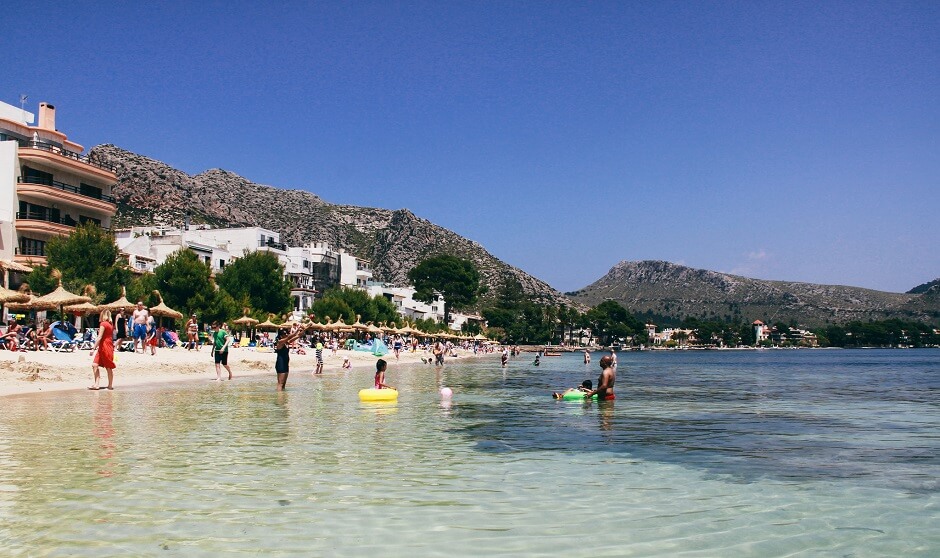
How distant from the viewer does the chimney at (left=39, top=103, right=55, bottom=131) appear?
212ft

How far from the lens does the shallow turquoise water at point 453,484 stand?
695 cm

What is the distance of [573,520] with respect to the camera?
7797 mm

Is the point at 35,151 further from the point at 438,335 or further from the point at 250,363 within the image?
the point at 438,335

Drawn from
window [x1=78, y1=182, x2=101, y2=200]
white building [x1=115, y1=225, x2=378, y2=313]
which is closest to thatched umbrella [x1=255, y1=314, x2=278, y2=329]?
white building [x1=115, y1=225, x2=378, y2=313]

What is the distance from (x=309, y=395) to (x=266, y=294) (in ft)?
161

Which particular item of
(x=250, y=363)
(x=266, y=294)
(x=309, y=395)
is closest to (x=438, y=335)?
(x=266, y=294)

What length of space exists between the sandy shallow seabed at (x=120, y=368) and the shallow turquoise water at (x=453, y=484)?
23.5 feet

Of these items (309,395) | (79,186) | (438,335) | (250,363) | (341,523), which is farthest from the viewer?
(438,335)

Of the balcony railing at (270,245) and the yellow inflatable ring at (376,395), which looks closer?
the yellow inflatable ring at (376,395)

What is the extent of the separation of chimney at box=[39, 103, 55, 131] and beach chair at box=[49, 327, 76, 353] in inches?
1377

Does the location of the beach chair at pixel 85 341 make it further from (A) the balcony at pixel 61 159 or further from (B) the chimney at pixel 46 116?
(B) the chimney at pixel 46 116

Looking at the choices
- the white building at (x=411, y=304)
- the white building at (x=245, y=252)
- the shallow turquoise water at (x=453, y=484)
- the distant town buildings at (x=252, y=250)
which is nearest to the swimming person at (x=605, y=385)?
the shallow turquoise water at (x=453, y=484)

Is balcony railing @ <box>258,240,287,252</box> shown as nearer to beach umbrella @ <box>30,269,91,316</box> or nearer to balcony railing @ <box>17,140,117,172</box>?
balcony railing @ <box>17,140,117,172</box>

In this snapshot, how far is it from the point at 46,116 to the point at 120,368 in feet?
141
